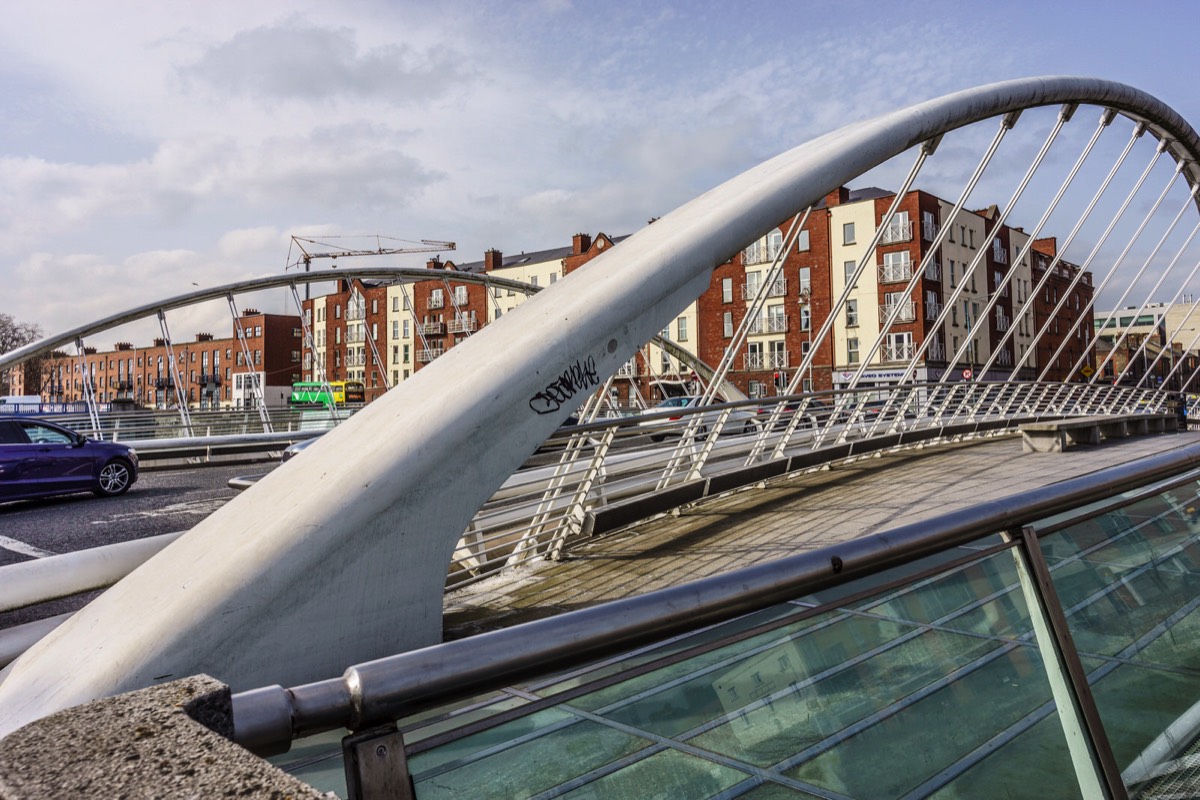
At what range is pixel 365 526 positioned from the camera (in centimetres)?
433

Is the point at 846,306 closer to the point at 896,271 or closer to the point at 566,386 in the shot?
the point at 896,271

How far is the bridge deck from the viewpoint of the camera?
605cm

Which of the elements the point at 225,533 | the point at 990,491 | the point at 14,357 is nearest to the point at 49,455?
the point at 14,357

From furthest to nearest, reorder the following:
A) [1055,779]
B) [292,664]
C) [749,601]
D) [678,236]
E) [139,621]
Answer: [678,236]
[292,664]
[139,621]
[1055,779]
[749,601]

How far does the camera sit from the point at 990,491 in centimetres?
955

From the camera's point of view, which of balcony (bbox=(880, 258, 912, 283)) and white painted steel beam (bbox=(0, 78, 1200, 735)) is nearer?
white painted steel beam (bbox=(0, 78, 1200, 735))

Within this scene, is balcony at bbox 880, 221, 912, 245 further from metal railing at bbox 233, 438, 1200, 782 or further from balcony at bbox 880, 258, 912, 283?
metal railing at bbox 233, 438, 1200, 782

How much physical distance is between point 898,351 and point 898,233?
250 inches

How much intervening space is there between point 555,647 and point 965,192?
14.0 metres

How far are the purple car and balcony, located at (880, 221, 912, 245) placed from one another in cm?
4004

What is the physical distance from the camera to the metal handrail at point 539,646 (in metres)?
1.11

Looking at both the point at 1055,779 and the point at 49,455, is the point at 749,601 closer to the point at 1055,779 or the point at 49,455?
the point at 1055,779

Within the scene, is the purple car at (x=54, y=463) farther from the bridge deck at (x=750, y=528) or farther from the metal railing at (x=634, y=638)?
the metal railing at (x=634, y=638)

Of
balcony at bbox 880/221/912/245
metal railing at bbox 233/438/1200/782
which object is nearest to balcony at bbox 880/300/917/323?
balcony at bbox 880/221/912/245
